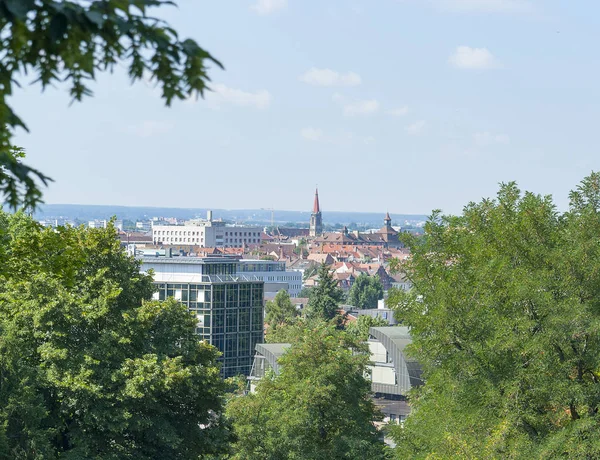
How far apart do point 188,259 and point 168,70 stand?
259 feet

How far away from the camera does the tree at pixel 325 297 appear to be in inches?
4026

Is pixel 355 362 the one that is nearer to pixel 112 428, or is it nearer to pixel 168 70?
pixel 112 428

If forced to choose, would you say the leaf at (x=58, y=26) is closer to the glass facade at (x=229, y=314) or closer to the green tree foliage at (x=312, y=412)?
the green tree foliage at (x=312, y=412)

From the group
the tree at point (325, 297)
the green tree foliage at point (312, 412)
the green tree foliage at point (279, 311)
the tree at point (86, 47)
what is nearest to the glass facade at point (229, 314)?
the tree at point (325, 297)

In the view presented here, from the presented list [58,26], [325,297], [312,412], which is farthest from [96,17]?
[325,297]

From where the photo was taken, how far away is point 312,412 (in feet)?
124

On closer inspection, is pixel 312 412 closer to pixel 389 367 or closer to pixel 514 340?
pixel 514 340

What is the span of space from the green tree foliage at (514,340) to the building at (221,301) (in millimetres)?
48930

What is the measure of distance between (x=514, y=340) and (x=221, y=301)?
54454 mm

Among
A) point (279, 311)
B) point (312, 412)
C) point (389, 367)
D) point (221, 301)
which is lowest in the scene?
point (279, 311)

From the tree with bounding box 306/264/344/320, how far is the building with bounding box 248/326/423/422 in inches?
1378

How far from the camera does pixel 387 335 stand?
201 feet

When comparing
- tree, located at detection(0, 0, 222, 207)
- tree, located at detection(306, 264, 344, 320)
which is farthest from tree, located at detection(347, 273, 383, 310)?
tree, located at detection(0, 0, 222, 207)

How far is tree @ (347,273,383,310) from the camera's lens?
184250mm
